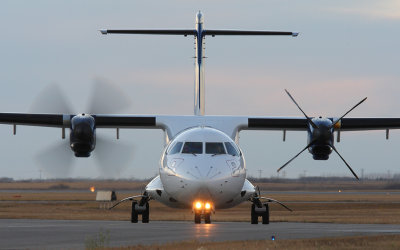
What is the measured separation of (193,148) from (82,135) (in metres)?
5.06

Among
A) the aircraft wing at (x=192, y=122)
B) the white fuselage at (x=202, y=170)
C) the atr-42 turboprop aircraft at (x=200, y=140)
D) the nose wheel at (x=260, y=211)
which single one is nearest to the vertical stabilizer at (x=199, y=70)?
the atr-42 turboprop aircraft at (x=200, y=140)

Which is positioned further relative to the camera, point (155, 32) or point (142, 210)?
point (155, 32)

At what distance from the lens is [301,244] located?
2069 cm

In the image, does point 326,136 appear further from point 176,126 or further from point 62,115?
point 62,115

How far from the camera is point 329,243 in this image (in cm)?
2102

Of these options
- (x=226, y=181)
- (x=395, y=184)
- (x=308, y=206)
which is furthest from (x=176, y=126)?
(x=395, y=184)

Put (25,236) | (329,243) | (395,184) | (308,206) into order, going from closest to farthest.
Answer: (329,243), (25,236), (308,206), (395,184)

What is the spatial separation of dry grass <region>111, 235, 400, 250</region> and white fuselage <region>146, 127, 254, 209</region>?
2.43 m

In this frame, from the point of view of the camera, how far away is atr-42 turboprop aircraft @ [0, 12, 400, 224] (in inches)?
922

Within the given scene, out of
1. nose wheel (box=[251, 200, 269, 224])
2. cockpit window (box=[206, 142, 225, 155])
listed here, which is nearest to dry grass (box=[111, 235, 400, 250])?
cockpit window (box=[206, 142, 225, 155])

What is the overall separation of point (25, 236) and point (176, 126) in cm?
823

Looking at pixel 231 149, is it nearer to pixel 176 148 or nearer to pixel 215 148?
pixel 215 148

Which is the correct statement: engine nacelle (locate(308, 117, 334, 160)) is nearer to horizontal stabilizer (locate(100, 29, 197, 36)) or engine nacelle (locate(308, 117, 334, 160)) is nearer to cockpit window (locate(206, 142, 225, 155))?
cockpit window (locate(206, 142, 225, 155))

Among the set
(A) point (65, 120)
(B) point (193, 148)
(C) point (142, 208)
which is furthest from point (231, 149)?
(A) point (65, 120)
